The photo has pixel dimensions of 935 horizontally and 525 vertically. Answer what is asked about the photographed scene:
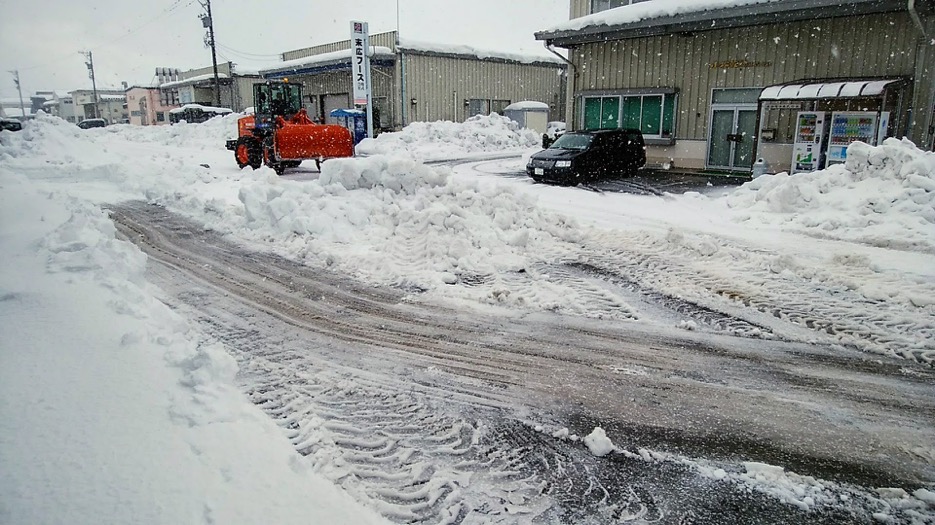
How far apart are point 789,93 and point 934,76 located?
3.24 m

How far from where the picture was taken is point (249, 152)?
18781 mm

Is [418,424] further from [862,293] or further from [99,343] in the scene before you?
[862,293]

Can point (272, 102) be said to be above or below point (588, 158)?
above

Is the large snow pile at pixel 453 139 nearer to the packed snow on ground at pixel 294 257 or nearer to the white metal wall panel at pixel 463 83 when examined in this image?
the white metal wall panel at pixel 463 83

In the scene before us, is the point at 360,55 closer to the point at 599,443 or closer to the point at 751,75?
the point at 751,75

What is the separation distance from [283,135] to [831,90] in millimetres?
15262

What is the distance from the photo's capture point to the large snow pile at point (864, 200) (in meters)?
9.16

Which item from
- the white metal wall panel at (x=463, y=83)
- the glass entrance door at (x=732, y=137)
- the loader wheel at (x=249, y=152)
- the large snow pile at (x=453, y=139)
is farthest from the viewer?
the white metal wall panel at (x=463, y=83)

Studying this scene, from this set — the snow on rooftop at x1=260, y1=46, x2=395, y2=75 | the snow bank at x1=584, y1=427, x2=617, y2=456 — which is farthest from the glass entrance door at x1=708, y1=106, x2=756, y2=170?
the snow on rooftop at x1=260, y1=46, x2=395, y2=75

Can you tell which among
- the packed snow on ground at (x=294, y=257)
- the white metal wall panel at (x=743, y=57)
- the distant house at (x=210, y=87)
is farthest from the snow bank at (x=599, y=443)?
the distant house at (x=210, y=87)

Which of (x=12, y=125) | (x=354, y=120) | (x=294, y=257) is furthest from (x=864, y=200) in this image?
(x=12, y=125)

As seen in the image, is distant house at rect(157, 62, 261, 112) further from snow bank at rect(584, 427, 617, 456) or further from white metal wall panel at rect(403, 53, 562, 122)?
snow bank at rect(584, 427, 617, 456)

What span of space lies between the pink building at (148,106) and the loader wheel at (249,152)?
1940 inches

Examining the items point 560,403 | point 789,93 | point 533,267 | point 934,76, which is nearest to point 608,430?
point 560,403
